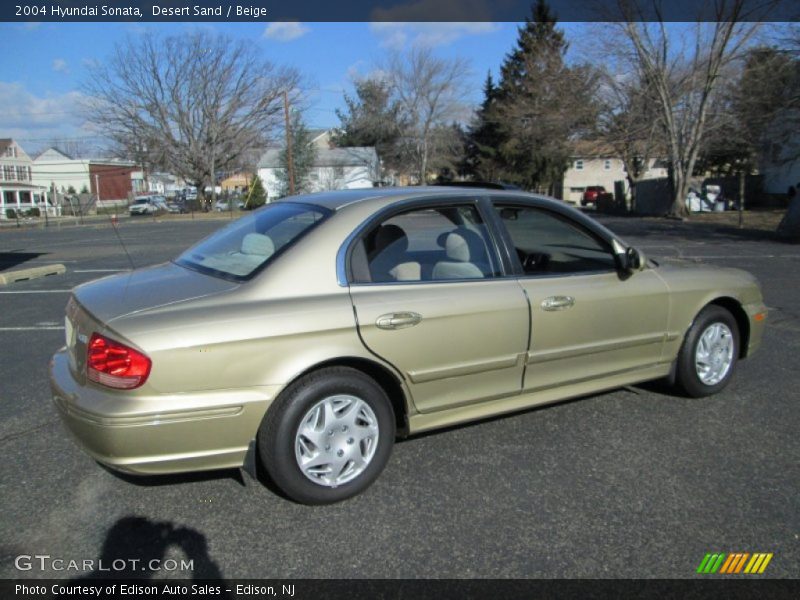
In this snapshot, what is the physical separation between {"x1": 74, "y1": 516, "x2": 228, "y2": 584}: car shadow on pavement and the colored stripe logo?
6.57 ft

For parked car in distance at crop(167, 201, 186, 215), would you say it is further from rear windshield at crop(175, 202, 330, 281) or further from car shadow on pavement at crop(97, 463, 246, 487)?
car shadow on pavement at crop(97, 463, 246, 487)

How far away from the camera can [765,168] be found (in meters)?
39.3

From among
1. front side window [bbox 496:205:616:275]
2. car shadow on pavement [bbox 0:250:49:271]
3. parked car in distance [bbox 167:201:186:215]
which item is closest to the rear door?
front side window [bbox 496:205:616:275]

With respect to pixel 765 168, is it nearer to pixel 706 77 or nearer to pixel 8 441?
pixel 706 77

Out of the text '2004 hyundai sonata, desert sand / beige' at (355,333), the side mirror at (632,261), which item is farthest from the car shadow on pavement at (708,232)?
the text '2004 hyundai sonata, desert sand / beige' at (355,333)

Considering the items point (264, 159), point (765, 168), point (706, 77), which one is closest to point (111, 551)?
point (706, 77)

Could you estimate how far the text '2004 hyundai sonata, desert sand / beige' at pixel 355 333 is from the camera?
2742 millimetres

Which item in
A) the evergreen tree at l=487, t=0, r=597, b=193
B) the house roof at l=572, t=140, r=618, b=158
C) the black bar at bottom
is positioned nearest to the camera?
the black bar at bottom

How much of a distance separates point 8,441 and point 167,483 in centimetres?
131

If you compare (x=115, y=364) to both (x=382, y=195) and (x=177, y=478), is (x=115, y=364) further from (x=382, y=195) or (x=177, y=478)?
(x=382, y=195)

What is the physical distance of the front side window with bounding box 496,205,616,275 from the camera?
3.89 m

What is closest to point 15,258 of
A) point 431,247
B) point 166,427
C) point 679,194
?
point 431,247

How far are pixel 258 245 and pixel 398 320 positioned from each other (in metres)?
0.92

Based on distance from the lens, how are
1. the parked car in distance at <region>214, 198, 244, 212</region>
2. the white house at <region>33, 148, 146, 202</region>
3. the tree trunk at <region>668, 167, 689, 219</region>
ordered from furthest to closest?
the white house at <region>33, 148, 146, 202</region> < the parked car in distance at <region>214, 198, 244, 212</region> < the tree trunk at <region>668, 167, 689, 219</region>
